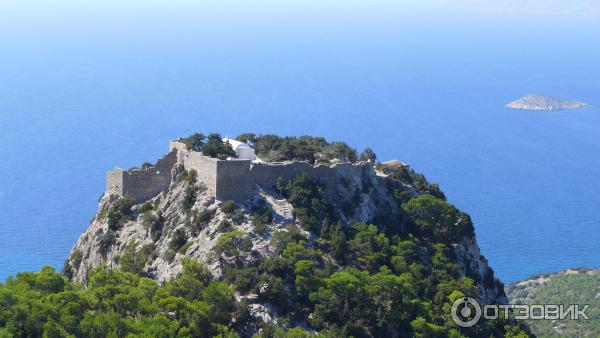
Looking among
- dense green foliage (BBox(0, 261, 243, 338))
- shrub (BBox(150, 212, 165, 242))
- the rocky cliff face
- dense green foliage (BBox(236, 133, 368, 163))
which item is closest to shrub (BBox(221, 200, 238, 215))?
the rocky cliff face

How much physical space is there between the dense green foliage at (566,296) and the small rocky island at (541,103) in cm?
8801

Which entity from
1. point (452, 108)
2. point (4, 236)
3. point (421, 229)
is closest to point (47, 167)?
point (4, 236)

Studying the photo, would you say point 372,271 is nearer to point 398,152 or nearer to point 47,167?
point 47,167

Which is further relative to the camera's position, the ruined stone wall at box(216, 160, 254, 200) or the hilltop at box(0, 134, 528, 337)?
the ruined stone wall at box(216, 160, 254, 200)

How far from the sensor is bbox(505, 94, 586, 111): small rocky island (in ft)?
540

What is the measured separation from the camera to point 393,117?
142500mm

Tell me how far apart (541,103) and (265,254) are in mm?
137978

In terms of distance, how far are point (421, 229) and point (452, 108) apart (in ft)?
380

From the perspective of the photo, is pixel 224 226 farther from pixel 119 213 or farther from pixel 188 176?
pixel 119 213

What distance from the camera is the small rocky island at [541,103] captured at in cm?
16462

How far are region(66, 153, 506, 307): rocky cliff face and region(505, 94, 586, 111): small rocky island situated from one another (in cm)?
12315

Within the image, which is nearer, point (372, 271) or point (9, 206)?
point (372, 271)

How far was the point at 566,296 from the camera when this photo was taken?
236ft

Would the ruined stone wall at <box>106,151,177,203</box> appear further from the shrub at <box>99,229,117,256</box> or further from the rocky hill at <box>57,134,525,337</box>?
the shrub at <box>99,229,117,256</box>
